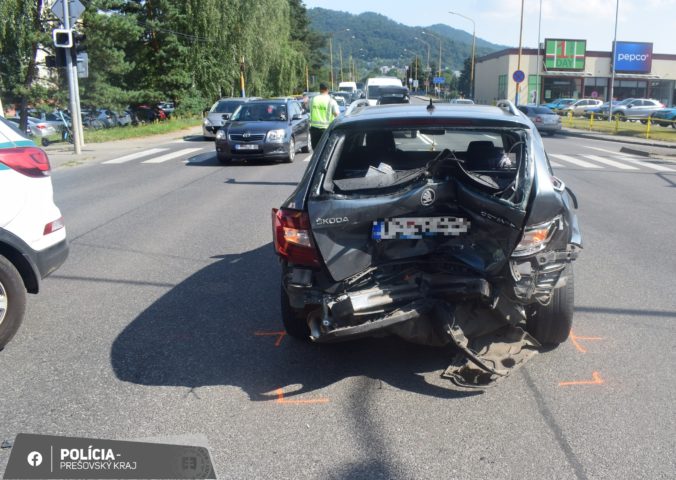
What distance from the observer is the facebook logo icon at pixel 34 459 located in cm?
332

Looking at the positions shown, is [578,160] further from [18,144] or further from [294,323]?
[18,144]

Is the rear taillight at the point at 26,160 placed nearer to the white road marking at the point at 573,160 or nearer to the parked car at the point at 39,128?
the white road marking at the point at 573,160

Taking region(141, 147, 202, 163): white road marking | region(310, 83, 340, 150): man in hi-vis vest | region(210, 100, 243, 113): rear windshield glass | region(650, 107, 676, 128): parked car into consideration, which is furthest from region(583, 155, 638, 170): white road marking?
region(650, 107, 676, 128): parked car

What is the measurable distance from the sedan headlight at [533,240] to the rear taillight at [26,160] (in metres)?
3.56

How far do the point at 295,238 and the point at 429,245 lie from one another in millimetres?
837

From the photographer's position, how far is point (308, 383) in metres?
4.20

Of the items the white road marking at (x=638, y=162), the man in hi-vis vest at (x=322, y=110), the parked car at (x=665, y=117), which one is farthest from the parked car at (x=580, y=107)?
the man in hi-vis vest at (x=322, y=110)

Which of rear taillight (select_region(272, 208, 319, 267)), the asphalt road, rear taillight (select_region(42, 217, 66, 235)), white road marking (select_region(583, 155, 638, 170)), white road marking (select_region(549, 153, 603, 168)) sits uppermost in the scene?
rear taillight (select_region(272, 208, 319, 267))

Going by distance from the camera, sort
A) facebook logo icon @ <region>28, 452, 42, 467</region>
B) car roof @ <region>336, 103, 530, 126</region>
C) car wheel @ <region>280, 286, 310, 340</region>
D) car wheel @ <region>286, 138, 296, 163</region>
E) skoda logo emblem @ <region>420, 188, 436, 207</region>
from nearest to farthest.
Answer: facebook logo icon @ <region>28, 452, 42, 467</region>
skoda logo emblem @ <region>420, 188, 436, 207</region>
car roof @ <region>336, 103, 530, 126</region>
car wheel @ <region>280, 286, 310, 340</region>
car wheel @ <region>286, 138, 296, 163</region>

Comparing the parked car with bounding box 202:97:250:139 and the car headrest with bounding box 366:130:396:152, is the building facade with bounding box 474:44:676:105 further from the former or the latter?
the car headrest with bounding box 366:130:396:152

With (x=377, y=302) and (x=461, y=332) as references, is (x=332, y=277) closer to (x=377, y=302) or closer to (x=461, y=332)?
(x=377, y=302)

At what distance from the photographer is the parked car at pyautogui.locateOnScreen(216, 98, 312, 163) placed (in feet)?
54.9

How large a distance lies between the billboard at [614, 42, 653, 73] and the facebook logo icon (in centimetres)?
7636

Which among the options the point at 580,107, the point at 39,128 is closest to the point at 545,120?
the point at 39,128
